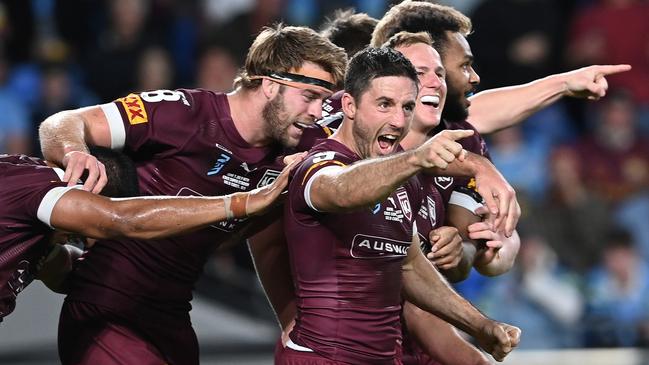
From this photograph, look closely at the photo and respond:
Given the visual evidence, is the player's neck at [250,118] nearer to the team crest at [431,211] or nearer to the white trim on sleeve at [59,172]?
the team crest at [431,211]

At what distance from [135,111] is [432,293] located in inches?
59.6

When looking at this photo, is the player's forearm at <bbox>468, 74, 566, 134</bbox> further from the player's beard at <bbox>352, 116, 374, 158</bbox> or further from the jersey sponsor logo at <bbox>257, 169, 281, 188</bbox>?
the player's beard at <bbox>352, 116, 374, 158</bbox>

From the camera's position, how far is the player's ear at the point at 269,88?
5680 mm

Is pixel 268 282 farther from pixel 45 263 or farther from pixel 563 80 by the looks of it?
pixel 563 80

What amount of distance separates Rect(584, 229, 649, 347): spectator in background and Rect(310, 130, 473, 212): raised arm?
520 cm

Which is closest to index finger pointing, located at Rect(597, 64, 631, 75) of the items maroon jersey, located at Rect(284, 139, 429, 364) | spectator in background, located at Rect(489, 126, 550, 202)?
maroon jersey, located at Rect(284, 139, 429, 364)

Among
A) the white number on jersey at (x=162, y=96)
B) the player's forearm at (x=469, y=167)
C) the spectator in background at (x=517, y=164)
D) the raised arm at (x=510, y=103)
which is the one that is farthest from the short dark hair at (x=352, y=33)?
the spectator in background at (x=517, y=164)

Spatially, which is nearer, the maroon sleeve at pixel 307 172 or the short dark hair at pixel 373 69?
the maroon sleeve at pixel 307 172

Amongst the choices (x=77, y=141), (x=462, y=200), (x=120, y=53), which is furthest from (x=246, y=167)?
(x=120, y=53)

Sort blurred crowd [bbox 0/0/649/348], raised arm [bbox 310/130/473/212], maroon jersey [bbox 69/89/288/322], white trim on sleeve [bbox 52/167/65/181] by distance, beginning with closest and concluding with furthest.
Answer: raised arm [bbox 310/130/473/212] → white trim on sleeve [bbox 52/167/65/181] → maroon jersey [bbox 69/89/288/322] → blurred crowd [bbox 0/0/649/348]

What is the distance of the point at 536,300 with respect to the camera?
961cm

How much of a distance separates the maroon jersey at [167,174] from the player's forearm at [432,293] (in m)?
0.80

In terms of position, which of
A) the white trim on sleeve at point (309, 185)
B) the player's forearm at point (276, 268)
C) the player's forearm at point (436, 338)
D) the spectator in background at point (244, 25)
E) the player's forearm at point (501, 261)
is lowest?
the spectator in background at point (244, 25)

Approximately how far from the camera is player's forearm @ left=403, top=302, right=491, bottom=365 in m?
5.95
